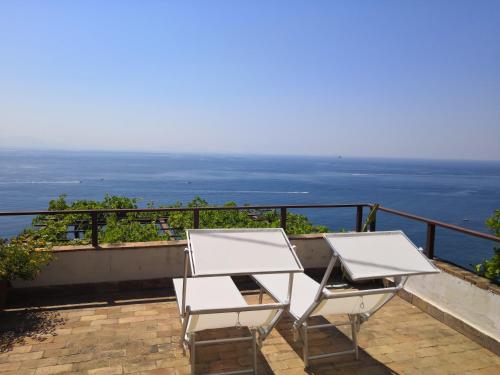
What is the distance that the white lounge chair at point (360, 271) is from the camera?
9.04 feet

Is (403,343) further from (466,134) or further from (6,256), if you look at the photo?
(466,134)

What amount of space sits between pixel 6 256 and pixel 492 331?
488cm

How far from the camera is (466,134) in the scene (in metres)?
45.3

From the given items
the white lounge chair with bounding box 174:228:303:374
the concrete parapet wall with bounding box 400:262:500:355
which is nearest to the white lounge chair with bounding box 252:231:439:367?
the white lounge chair with bounding box 174:228:303:374

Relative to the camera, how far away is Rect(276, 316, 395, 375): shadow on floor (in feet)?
9.76

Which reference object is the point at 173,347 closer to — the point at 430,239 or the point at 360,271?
the point at 360,271

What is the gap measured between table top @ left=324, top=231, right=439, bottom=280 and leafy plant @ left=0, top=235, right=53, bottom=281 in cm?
319

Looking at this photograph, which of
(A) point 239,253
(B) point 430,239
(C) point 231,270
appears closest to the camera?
(C) point 231,270

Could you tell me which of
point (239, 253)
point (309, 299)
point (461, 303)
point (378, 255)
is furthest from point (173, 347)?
point (461, 303)

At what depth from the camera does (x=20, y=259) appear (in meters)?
4.00

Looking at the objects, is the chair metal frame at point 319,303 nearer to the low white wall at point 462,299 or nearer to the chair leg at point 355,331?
the chair leg at point 355,331

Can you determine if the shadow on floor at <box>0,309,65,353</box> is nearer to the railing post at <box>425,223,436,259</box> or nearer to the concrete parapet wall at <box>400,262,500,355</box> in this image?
the concrete parapet wall at <box>400,262,500,355</box>

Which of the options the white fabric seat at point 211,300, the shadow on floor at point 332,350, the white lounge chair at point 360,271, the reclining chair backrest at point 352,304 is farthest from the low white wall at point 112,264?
the reclining chair backrest at point 352,304

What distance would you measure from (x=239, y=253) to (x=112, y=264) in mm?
2484
